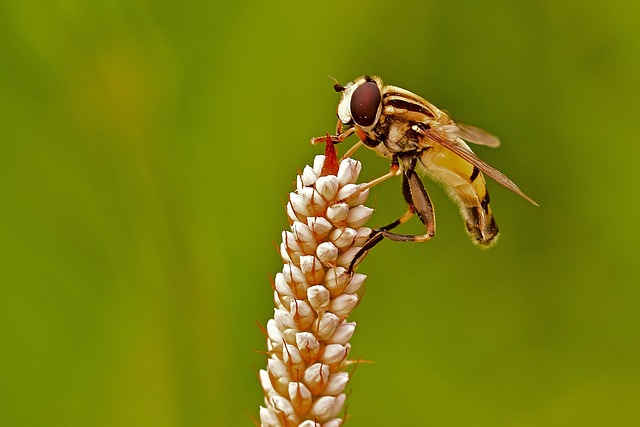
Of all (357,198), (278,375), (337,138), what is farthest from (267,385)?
(337,138)

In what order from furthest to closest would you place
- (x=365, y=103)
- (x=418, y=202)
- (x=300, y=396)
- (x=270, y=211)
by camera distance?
(x=270, y=211), (x=418, y=202), (x=365, y=103), (x=300, y=396)

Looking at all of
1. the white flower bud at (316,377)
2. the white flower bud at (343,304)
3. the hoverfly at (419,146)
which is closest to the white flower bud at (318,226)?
the white flower bud at (343,304)

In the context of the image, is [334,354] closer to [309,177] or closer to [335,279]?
[335,279]

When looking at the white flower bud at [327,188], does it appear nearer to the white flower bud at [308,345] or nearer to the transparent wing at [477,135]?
the white flower bud at [308,345]

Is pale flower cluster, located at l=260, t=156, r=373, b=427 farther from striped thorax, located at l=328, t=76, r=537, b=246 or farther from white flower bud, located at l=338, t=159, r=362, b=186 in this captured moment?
striped thorax, located at l=328, t=76, r=537, b=246

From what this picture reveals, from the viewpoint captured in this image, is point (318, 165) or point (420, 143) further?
point (420, 143)

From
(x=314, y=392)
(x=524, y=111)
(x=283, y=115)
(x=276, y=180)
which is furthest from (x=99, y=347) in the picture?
(x=524, y=111)

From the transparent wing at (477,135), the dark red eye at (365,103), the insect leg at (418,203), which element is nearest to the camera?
the dark red eye at (365,103)
